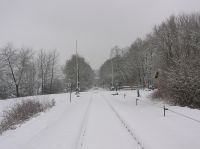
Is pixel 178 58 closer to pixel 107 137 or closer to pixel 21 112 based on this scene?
pixel 21 112

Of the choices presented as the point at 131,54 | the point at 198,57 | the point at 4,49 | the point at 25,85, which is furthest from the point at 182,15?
the point at 25,85

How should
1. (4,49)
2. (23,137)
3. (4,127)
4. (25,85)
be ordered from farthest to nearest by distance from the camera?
(25,85) → (4,49) → (4,127) → (23,137)

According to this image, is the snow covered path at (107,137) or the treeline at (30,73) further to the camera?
the treeline at (30,73)

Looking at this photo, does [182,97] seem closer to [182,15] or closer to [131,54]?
[182,15]

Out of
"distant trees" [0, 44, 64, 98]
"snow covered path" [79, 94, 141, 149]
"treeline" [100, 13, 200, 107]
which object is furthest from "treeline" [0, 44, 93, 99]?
"snow covered path" [79, 94, 141, 149]

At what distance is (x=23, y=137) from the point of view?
10484 mm

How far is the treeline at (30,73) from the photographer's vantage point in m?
58.2

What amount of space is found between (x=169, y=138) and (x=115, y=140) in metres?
2.01

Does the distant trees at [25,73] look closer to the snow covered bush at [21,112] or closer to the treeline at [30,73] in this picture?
the treeline at [30,73]

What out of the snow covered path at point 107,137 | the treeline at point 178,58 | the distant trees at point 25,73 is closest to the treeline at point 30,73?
the distant trees at point 25,73

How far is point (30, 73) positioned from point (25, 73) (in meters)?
4.88

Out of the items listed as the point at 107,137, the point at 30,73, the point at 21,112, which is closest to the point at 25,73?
the point at 30,73

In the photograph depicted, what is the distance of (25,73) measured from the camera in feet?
222

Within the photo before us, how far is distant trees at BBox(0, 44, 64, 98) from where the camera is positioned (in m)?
58.1
